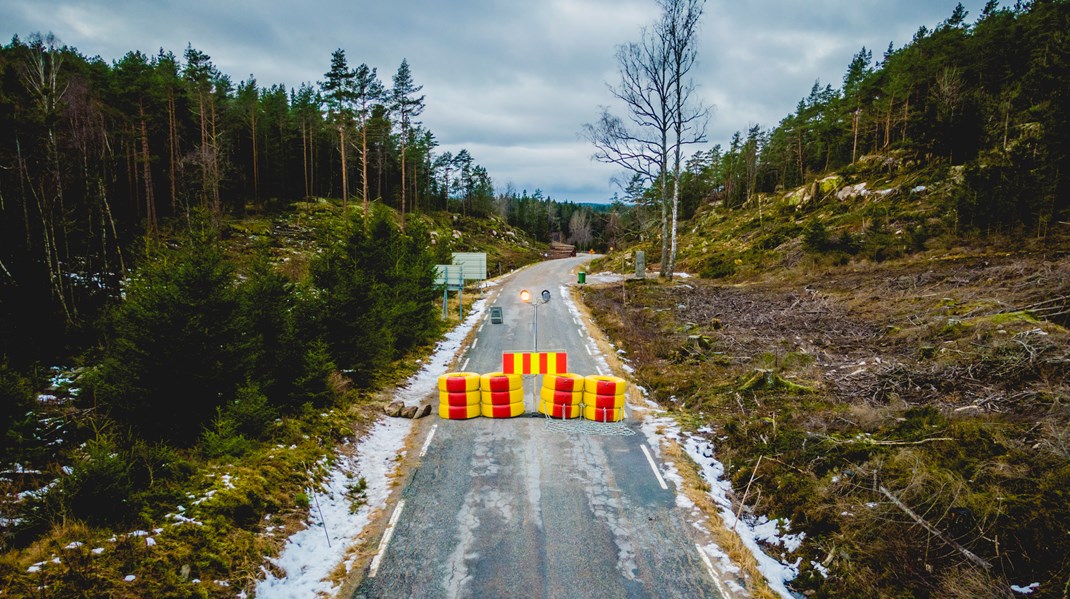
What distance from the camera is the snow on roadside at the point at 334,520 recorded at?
601cm

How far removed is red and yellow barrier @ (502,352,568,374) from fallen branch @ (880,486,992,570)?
7.48m

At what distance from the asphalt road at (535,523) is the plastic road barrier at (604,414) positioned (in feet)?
2.51

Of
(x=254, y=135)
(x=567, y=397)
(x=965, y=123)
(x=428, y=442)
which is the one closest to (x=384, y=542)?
(x=428, y=442)

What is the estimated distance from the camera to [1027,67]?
39281 mm

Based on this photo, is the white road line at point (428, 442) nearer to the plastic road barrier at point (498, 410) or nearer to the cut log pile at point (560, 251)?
the plastic road barrier at point (498, 410)

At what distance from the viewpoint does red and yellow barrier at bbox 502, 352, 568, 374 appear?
497 inches

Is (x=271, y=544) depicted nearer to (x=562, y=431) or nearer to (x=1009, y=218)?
(x=562, y=431)

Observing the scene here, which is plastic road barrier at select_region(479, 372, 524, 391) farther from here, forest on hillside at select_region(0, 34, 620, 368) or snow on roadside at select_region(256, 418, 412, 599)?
forest on hillside at select_region(0, 34, 620, 368)

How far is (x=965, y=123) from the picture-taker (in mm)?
34844

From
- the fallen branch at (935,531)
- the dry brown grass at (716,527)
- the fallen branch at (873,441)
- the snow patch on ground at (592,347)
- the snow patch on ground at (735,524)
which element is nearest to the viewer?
the fallen branch at (935,531)

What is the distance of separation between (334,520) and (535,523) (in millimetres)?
3266

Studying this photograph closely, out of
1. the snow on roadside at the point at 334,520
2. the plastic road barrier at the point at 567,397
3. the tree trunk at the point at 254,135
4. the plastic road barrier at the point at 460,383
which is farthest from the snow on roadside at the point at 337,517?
the tree trunk at the point at 254,135

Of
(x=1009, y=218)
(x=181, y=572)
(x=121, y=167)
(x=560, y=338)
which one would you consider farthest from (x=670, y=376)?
(x=121, y=167)

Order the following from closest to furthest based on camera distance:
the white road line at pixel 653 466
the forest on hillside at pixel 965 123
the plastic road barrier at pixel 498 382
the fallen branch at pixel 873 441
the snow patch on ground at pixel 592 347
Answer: the fallen branch at pixel 873 441
the white road line at pixel 653 466
the plastic road barrier at pixel 498 382
the snow patch on ground at pixel 592 347
the forest on hillside at pixel 965 123
